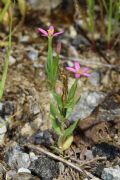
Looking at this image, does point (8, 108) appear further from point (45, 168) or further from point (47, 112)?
point (45, 168)

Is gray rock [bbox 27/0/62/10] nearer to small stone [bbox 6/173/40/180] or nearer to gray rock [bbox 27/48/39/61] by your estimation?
gray rock [bbox 27/48/39/61]

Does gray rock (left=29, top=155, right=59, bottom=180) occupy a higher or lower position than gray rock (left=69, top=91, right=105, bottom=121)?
lower

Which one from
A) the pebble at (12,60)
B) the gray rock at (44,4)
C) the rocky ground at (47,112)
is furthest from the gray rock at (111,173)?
the gray rock at (44,4)

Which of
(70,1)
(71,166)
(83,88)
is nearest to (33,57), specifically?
(83,88)

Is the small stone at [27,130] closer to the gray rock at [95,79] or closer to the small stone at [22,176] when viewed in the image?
the small stone at [22,176]

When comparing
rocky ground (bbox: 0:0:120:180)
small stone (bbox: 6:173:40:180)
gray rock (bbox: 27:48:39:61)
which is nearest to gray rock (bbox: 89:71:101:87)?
rocky ground (bbox: 0:0:120:180)

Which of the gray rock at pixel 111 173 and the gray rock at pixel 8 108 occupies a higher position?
the gray rock at pixel 8 108
